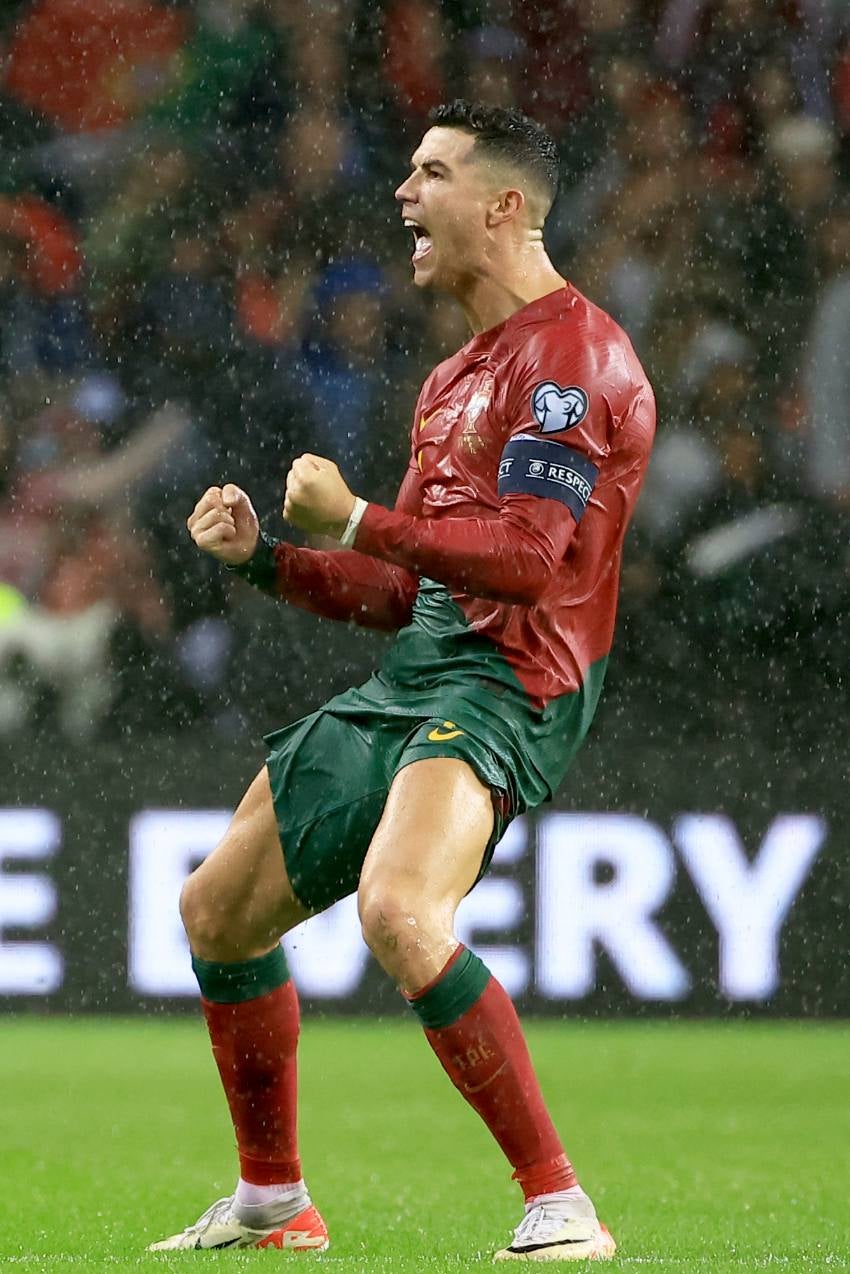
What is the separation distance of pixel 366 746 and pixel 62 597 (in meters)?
3.33

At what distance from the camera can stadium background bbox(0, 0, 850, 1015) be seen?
602cm

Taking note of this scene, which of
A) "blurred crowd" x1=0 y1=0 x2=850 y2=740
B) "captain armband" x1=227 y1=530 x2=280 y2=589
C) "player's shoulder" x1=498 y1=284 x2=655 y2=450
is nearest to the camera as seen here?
"player's shoulder" x1=498 y1=284 x2=655 y2=450

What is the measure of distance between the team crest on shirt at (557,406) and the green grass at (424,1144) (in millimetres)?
1161

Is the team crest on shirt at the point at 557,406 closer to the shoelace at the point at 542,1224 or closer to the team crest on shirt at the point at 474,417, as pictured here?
the team crest on shirt at the point at 474,417

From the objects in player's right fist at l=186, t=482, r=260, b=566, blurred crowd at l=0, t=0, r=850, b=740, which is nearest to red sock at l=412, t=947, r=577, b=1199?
player's right fist at l=186, t=482, r=260, b=566

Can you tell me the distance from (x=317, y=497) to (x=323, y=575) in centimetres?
47

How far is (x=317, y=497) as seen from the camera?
9.77ft

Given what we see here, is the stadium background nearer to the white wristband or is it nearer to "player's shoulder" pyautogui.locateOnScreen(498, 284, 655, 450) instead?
"player's shoulder" pyautogui.locateOnScreen(498, 284, 655, 450)

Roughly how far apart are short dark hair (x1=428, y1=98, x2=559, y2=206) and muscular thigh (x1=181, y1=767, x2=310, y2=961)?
42.5 inches

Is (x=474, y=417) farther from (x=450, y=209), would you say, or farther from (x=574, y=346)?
(x=450, y=209)

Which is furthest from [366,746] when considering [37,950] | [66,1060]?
[37,950]

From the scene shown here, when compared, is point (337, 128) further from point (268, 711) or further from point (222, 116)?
point (268, 711)

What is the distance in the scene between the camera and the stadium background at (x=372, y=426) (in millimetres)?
6023

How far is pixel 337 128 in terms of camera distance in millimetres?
6648
